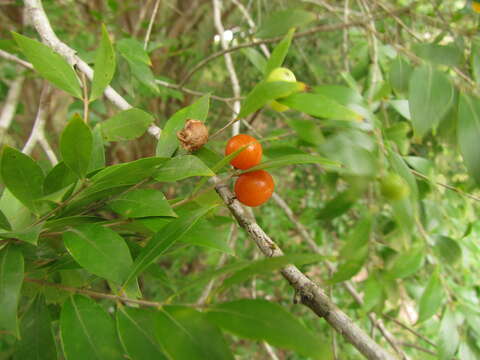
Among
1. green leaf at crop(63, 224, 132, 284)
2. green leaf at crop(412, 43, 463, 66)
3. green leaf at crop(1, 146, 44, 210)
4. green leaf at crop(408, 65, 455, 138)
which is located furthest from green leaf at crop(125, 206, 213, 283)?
green leaf at crop(412, 43, 463, 66)

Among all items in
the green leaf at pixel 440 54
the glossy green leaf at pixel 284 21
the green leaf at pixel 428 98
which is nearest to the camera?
the green leaf at pixel 428 98

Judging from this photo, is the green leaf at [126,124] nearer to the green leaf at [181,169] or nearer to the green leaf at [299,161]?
the green leaf at [181,169]

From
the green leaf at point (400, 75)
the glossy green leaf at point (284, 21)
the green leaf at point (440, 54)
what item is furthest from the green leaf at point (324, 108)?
the glossy green leaf at point (284, 21)

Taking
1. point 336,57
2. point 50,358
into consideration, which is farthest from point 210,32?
point 50,358

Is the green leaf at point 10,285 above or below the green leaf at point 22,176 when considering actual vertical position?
below

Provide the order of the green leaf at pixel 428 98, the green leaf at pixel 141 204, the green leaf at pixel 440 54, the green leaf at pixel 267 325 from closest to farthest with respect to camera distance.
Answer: the green leaf at pixel 267 325
the green leaf at pixel 141 204
the green leaf at pixel 428 98
the green leaf at pixel 440 54

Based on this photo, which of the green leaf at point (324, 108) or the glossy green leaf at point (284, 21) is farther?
the glossy green leaf at point (284, 21)

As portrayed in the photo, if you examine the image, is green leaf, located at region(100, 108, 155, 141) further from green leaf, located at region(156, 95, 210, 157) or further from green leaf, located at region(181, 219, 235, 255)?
green leaf, located at region(181, 219, 235, 255)
